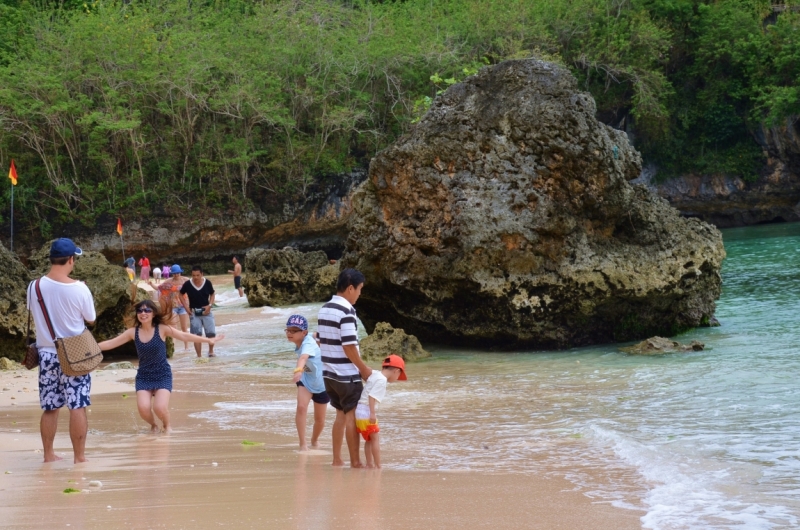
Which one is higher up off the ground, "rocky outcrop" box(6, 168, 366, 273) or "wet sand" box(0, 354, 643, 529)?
"rocky outcrop" box(6, 168, 366, 273)

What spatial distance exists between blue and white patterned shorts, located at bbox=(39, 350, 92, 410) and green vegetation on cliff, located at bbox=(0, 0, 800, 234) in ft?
114

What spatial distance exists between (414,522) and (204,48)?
41788 millimetres

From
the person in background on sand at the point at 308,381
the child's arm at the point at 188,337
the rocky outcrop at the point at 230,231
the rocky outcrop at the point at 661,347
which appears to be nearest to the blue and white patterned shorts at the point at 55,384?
the child's arm at the point at 188,337

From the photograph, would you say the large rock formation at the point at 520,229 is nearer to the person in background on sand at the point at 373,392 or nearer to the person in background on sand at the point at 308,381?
the person in background on sand at the point at 308,381

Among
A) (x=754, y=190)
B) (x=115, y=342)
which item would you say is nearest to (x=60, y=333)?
(x=115, y=342)

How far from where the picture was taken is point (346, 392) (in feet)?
19.9

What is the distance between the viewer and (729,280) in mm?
22453

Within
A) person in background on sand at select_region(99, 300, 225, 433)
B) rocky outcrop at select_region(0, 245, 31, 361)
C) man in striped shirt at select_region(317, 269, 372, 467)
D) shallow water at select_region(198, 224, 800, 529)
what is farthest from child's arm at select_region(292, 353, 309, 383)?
rocky outcrop at select_region(0, 245, 31, 361)

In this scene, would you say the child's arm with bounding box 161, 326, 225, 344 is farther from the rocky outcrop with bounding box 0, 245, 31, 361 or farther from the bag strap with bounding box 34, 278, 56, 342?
the rocky outcrop with bounding box 0, 245, 31, 361

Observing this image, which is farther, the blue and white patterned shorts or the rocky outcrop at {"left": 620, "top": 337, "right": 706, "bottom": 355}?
the rocky outcrop at {"left": 620, "top": 337, "right": 706, "bottom": 355}

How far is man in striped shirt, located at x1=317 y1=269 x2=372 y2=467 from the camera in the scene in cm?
596

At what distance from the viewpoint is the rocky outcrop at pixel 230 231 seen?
1644 inches

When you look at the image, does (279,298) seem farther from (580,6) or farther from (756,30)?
(756,30)

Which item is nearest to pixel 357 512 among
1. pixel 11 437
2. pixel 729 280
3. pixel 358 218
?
pixel 11 437
